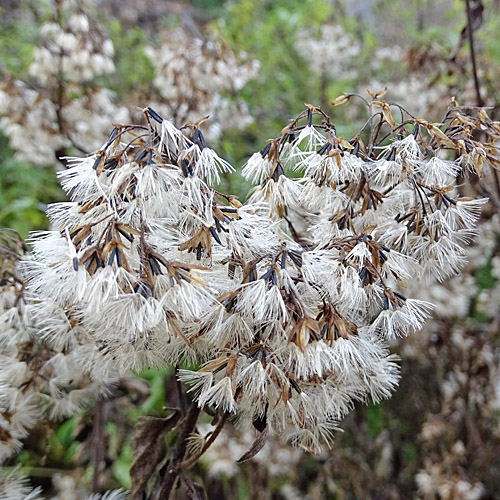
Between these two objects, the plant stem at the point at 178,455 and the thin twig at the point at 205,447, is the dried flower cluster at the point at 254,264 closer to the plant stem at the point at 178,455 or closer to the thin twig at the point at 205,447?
the thin twig at the point at 205,447

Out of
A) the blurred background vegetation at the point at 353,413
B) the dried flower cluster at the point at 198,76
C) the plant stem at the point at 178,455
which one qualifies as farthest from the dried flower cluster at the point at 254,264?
the dried flower cluster at the point at 198,76

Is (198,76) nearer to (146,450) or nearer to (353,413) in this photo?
(353,413)

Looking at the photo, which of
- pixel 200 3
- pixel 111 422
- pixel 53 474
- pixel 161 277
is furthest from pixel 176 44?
pixel 200 3

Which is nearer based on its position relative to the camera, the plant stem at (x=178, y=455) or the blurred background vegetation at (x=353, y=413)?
the plant stem at (x=178, y=455)

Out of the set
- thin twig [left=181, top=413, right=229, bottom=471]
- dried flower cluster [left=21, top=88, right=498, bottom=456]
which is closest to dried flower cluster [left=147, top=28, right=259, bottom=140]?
dried flower cluster [left=21, top=88, right=498, bottom=456]


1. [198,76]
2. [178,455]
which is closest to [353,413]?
[178,455]

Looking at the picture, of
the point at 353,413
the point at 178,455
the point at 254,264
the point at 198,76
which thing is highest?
the point at 198,76

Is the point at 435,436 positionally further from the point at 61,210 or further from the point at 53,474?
the point at 61,210
